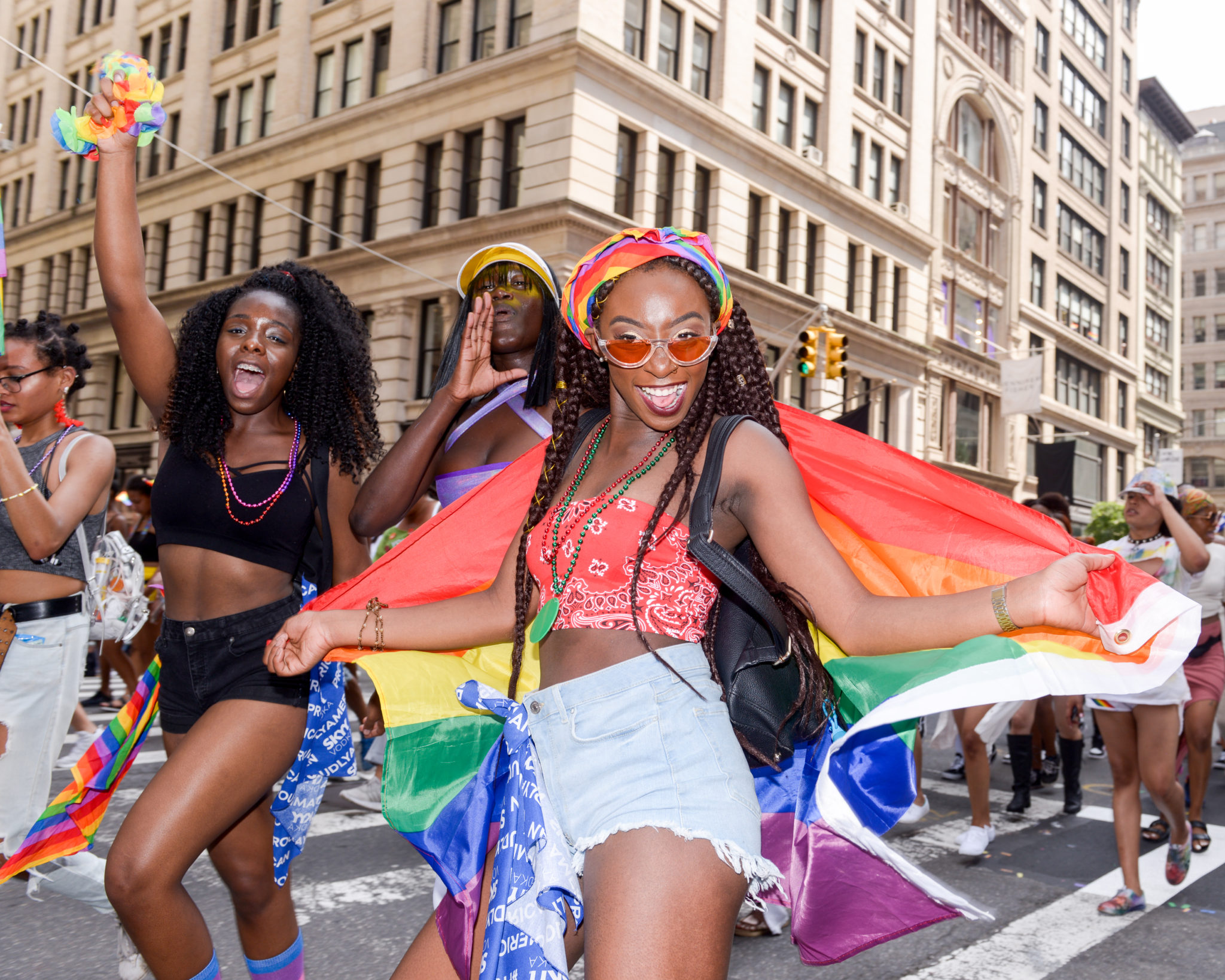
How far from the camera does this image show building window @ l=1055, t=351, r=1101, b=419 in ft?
139

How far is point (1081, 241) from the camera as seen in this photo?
4491cm

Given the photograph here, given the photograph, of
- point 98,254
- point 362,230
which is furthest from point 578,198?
point 98,254

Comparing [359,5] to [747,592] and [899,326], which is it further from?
[747,592]

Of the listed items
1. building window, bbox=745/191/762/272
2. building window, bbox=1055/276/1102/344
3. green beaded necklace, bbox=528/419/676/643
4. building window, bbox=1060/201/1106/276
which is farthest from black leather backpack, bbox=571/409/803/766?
building window, bbox=1060/201/1106/276

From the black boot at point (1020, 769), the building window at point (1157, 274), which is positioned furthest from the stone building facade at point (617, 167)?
the building window at point (1157, 274)

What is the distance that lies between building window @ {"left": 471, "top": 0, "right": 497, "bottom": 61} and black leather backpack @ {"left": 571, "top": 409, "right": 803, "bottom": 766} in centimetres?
2437

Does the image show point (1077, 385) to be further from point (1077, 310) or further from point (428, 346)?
point (428, 346)

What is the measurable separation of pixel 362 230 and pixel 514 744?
84.6ft

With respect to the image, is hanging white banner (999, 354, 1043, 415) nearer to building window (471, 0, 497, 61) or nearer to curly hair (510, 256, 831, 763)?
building window (471, 0, 497, 61)

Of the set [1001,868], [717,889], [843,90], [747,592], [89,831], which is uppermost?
[843,90]

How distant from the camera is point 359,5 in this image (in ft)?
88.6

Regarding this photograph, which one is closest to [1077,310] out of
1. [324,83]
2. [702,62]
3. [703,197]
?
[703,197]

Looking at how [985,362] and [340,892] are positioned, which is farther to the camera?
[985,362]

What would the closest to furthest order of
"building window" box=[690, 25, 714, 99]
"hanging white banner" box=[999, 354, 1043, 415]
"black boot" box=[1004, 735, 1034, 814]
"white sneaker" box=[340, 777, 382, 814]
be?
"white sneaker" box=[340, 777, 382, 814] → "black boot" box=[1004, 735, 1034, 814] → "building window" box=[690, 25, 714, 99] → "hanging white banner" box=[999, 354, 1043, 415]
